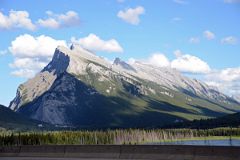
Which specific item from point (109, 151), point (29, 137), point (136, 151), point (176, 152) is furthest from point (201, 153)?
point (29, 137)

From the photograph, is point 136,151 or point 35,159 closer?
point 136,151

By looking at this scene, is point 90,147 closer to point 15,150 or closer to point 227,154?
point 15,150

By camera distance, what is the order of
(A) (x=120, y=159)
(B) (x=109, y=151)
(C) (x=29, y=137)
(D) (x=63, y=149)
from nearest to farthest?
1. (A) (x=120, y=159)
2. (B) (x=109, y=151)
3. (D) (x=63, y=149)
4. (C) (x=29, y=137)

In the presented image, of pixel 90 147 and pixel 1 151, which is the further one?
pixel 1 151

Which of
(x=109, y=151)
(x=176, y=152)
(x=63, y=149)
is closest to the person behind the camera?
(x=176, y=152)

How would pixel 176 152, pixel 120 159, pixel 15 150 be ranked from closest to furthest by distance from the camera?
pixel 176 152 → pixel 120 159 → pixel 15 150

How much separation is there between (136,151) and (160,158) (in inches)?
124

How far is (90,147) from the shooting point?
46000 mm

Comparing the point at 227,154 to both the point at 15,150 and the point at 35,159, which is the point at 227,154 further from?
the point at 15,150

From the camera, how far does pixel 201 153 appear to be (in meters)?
37.4

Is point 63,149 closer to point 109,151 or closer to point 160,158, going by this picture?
point 109,151


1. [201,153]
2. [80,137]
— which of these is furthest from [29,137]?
[201,153]

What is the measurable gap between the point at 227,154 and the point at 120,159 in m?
9.79

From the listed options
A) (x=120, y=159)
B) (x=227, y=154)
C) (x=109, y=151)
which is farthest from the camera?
(x=109, y=151)
